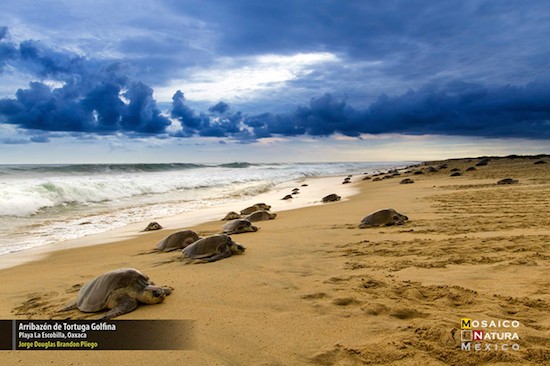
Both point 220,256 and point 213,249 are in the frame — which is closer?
point 220,256

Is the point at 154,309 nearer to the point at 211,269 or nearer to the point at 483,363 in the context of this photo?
the point at 211,269

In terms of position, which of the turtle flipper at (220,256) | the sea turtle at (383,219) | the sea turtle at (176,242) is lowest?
the sea turtle at (176,242)

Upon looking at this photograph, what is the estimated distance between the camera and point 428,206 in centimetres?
1148

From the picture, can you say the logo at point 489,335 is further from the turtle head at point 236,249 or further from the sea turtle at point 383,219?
the sea turtle at point 383,219

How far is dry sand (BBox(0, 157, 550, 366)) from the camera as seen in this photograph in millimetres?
2959

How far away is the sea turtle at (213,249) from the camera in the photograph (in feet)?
21.1

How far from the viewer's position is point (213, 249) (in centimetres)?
652

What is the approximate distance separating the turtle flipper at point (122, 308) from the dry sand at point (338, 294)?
9 cm

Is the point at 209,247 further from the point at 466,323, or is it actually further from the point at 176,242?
the point at 466,323

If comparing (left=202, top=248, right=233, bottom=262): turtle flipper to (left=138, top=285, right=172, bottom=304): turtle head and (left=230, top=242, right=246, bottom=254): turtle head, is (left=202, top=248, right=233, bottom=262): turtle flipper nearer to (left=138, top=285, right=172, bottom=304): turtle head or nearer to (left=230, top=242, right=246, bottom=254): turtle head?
(left=230, top=242, right=246, bottom=254): turtle head

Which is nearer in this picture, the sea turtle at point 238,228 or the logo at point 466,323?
the logo at point 466,323

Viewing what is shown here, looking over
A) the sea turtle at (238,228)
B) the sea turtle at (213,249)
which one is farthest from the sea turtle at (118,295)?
the sea turtle at (238,228)

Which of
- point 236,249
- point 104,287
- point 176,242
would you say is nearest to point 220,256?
point 236,249

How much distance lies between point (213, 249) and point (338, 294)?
3019mm
